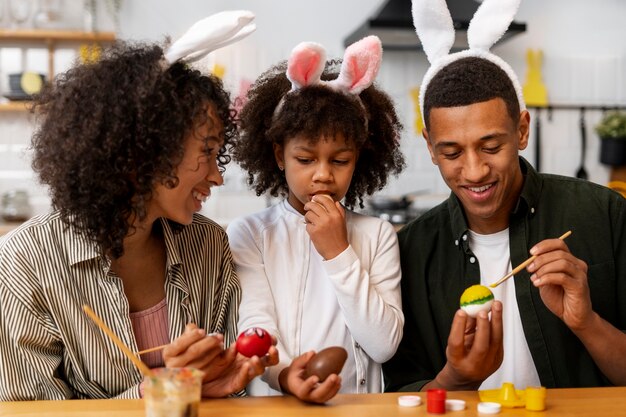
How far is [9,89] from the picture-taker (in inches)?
185

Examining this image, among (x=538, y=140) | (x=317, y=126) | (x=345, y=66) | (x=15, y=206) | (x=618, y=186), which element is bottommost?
(x=15, y=206)

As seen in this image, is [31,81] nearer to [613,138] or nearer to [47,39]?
[47,39]

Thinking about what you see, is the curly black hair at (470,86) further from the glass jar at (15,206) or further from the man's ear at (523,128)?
the glass jar at (15,206)

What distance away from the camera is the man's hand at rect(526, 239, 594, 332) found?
1628 mm

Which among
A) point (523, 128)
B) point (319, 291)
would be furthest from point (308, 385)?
point (523, 128)

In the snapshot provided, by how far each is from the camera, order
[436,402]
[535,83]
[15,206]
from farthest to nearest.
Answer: [535,83]
[15,206]
[436,402]

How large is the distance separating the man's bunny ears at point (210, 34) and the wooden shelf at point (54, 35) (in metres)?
3.18

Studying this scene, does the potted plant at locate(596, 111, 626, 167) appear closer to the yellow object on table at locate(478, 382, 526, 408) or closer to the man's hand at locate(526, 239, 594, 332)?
the man's hand at locate(526, 239, 594, 332)

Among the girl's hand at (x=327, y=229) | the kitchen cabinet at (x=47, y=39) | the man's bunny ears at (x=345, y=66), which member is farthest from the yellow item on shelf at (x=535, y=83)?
the girl's hand at (x=327, y=229)

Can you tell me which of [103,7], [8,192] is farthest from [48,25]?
[8,192]

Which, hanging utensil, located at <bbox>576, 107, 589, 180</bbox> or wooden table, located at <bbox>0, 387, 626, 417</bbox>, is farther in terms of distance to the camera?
hanging utensil, located at <bbox>576, 107, 589, 180</bbox>

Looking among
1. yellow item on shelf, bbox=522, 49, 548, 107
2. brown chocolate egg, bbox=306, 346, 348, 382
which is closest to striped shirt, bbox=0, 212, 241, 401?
brown chocolate egg, bbox=306, 346, 348, 382

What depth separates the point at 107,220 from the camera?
166cm

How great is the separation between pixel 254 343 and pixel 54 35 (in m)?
3.66
